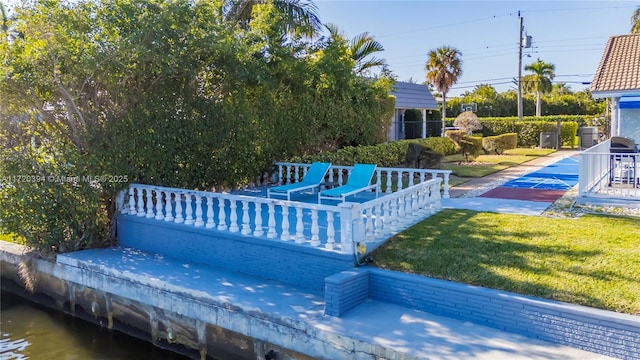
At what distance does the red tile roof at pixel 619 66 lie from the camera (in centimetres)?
1417

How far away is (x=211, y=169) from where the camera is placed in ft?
38.9

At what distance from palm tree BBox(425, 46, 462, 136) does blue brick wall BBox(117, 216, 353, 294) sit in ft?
97.9

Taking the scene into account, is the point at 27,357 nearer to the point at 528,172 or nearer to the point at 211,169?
the point at 211,169

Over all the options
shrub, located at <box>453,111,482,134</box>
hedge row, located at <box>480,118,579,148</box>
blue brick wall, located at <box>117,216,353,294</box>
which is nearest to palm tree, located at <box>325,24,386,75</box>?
blue brick wall, located at <box>117,216,353,294</box>

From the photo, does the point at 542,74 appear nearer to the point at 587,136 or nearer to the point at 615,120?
the point at 587,136

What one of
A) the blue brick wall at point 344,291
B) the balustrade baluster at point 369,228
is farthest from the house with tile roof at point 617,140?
the blue brick wall at point 344,291

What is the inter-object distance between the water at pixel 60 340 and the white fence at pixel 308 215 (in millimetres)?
2229

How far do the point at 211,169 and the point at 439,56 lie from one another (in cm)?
2863

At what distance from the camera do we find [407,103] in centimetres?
2892

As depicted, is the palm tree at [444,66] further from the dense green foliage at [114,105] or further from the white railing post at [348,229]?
the white railing post at [348,229]

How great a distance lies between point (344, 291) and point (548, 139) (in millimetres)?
28198

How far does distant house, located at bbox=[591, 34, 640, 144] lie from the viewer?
14.1m

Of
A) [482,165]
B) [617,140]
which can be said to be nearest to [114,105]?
[617,140]

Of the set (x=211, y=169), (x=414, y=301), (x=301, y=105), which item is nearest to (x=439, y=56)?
(x=301, y=105)
